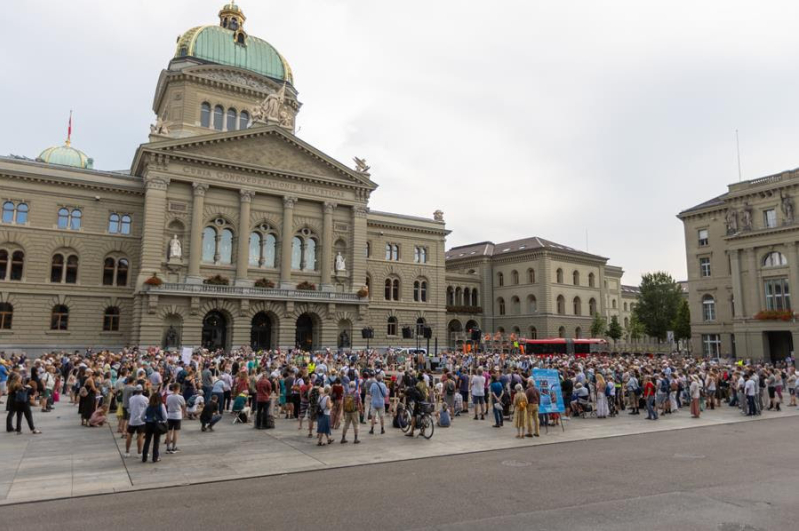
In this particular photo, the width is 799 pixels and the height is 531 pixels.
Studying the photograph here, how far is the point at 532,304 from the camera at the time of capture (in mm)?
70312

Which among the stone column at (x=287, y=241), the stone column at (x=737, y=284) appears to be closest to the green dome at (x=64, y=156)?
the stone column at (x=287, y=241)

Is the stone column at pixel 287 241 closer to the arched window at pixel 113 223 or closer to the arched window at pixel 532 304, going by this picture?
the arched window at pixel 113 223

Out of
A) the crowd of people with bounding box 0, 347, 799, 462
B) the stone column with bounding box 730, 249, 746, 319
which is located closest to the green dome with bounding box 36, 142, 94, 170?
the crowd of people with bounding box 0, 347, 799, 462

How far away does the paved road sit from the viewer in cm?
847

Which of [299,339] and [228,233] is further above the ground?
[228,233]

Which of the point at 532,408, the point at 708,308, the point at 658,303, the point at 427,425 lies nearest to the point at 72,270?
the point at 427,425

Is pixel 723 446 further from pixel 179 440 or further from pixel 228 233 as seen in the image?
pixel 228 233

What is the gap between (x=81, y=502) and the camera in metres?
9.62

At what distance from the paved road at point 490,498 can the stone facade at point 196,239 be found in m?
28.7

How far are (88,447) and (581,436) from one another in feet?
46.4

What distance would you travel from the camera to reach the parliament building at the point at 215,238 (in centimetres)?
4106

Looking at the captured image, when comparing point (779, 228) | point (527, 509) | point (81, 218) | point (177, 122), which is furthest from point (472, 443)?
point (177, 122)

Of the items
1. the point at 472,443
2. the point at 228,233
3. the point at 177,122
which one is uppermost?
the point at 177,122

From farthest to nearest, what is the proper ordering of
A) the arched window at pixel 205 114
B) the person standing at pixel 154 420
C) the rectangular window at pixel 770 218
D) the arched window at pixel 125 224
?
the arched window at pixel 205 114 < the rectangular window at pixel 770 218 < the arched window at pixel 125 224 < the person standing at pixel 154 420
